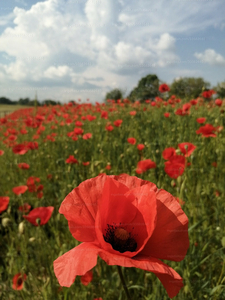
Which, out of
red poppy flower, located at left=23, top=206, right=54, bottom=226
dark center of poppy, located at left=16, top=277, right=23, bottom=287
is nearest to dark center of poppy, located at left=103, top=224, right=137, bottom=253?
red poppy flower, located at left=23, top=206, right=54, bottom=226

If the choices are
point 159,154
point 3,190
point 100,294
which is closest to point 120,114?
point 159,154

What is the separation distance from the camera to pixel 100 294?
1360mm

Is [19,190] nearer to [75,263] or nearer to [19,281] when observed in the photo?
[19,281]

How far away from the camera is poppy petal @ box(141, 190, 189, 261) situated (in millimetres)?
538

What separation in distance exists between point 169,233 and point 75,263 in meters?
0.23

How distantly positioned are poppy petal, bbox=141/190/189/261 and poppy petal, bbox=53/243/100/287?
5.8 inches

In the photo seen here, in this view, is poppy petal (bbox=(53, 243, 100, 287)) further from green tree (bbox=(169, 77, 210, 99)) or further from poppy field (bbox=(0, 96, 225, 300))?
green tree (bbox=(169, 77, 210, 99))

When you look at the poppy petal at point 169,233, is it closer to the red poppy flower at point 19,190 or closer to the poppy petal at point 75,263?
the poppy petal at point 75,263

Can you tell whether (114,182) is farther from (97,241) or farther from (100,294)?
(100,294)

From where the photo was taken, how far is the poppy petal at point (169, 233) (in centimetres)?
54

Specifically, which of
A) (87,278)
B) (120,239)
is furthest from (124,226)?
(87,278)

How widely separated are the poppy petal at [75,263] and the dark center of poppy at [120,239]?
0.09 meters

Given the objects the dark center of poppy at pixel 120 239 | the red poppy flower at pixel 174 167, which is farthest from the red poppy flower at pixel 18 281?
the red poppy flower at pixel 174 167

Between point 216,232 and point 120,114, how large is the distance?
13.3 feet
